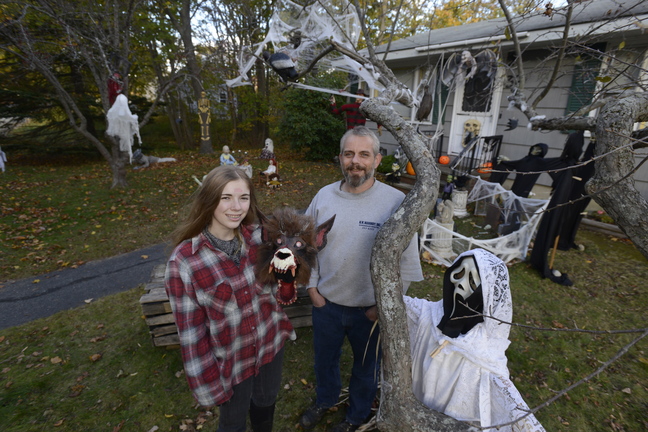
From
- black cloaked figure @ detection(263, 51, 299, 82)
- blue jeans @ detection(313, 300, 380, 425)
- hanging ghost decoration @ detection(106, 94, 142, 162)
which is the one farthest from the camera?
hanging ghost decoration @ detection(106, 94, 142, 162)

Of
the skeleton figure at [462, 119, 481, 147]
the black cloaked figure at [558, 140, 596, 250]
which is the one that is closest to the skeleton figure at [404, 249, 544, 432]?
the black cloaked figure at [558, 140, 596, 250]

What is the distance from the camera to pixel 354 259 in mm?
2398

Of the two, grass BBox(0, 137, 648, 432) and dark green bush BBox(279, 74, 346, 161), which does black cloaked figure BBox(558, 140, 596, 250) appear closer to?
grass BBox(0, 137, 648, 432)

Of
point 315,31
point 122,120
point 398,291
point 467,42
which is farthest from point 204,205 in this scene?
point 467,42

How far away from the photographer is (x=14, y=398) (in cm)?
318

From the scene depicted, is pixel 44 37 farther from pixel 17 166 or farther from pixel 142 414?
pixel 142 414

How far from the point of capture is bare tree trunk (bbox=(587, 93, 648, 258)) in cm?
136

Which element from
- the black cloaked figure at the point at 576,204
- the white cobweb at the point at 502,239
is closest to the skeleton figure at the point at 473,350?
the white cobweb at the point at 502,239

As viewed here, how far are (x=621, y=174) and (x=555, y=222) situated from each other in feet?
15.9

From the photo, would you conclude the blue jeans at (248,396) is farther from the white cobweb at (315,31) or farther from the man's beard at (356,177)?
the white cobweb at (315,31)

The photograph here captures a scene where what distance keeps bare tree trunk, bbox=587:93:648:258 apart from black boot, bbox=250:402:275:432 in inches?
95.6

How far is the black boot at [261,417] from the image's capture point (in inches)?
94.0

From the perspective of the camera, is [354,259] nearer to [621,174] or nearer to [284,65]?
[621,174]

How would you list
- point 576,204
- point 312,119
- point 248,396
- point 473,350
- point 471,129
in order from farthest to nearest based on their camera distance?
point 312,119, point 471,129, point 576,204, point 248,396, point 473,350
